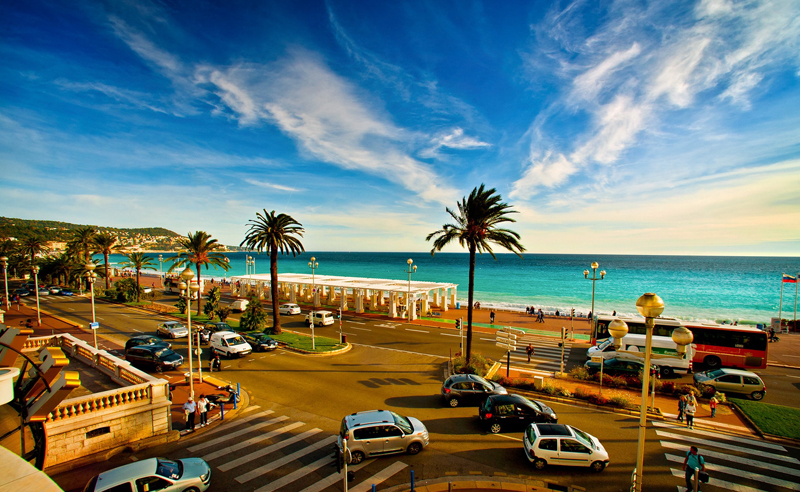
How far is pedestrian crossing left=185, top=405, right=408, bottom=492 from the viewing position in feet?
34.1

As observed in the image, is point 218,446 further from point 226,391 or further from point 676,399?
point 676,399

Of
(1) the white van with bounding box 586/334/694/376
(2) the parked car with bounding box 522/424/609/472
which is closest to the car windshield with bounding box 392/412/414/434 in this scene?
(2) the parked car with bounding box 522/424/609/472

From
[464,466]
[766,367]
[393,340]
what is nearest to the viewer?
[464,466]

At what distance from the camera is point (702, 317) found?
189ft

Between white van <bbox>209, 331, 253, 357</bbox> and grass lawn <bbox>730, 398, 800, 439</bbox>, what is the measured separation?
29880mm

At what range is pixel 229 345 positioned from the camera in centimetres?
2458

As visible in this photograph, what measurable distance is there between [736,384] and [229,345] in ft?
108

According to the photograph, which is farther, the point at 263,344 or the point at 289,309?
the point at 289,309

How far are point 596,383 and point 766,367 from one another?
53.1 feet

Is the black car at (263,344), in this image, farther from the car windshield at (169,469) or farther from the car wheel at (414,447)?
the car wheel at (414,447)

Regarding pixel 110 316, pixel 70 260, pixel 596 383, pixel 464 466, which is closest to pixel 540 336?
pixel 596 383

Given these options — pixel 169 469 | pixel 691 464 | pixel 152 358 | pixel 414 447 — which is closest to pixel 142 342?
pixel 152 358

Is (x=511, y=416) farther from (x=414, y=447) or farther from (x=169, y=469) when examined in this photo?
(x=169, y=469)

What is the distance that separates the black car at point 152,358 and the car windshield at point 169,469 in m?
13.8
